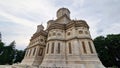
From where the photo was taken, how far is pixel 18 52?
4694 centimetres

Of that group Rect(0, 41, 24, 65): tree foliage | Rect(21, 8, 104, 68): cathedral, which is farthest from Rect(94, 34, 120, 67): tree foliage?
Rect(0, 41, 24, 65): tree foliage

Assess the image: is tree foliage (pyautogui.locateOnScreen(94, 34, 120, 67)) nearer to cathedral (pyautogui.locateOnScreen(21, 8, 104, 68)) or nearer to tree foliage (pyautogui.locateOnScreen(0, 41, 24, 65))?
cathedral (pyautogui.locateOnScreen(21, 8, 104, 68))

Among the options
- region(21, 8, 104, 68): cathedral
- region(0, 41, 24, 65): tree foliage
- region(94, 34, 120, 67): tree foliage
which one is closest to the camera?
region(21, 8, 104, 68): cathedral

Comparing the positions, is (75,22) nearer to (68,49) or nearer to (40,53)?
(68,49)

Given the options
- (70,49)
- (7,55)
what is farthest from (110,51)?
(7,55)

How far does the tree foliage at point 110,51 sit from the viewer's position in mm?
28906

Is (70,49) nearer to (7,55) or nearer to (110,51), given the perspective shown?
(110,51)

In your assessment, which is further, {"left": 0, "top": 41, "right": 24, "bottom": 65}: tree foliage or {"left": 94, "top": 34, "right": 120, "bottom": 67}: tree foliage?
{"left": 0, "top": 41, "right": 24, "bottom": 65}: tree foliage

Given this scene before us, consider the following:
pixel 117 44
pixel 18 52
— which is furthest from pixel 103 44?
pixel 18 52

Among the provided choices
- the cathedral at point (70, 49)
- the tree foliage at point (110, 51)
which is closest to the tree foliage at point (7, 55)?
the cathedral at point (70, 49)

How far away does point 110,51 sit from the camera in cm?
3039

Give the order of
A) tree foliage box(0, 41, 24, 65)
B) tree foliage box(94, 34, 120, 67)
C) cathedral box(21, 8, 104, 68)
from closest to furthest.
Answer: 1. cathedral box(21, 8, 104, 68)
2. tree foliage box(94, 34, 120, 67)
3. tree foliage box(0, 41, 24, 65)

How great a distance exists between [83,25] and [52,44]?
25.8 feet

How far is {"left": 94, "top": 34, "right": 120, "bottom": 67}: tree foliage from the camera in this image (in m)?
28.9
